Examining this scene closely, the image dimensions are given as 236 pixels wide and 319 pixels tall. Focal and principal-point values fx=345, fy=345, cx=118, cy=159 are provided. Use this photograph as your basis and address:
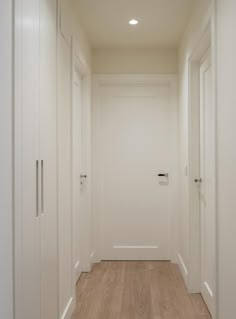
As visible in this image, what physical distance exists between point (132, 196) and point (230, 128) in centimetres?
252

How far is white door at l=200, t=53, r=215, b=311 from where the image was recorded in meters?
2.74

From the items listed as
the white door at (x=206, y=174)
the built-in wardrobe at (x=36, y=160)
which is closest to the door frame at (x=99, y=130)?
the white door at (x=206, y=174)

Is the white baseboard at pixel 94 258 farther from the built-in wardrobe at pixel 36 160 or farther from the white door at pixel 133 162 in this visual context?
the built-in wardrobe at pixel 36 160

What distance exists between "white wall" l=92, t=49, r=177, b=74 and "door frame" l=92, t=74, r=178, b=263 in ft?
0.21

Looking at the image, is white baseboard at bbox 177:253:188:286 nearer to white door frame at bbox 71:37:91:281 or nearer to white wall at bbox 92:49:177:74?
white door frame at bbox 71:37:91:281

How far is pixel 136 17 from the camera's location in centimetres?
320

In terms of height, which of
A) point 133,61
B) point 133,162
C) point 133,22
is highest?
point 133,22

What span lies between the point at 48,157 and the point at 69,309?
1288 millimetres

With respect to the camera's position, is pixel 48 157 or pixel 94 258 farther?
pixel 94 258

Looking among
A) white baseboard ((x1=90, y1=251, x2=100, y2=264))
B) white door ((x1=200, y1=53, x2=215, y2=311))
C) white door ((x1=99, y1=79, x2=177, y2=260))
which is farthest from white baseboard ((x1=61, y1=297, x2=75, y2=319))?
white door ((x1=99, y1=79, x2=177, y2=260))

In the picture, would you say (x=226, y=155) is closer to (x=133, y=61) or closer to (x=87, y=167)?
(x=87, y=167)

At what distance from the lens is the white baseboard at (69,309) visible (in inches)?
97.3

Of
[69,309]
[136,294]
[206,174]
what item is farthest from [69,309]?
[206,174]

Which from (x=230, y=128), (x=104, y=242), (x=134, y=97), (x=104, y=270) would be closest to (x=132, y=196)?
(x=104, y=242)
